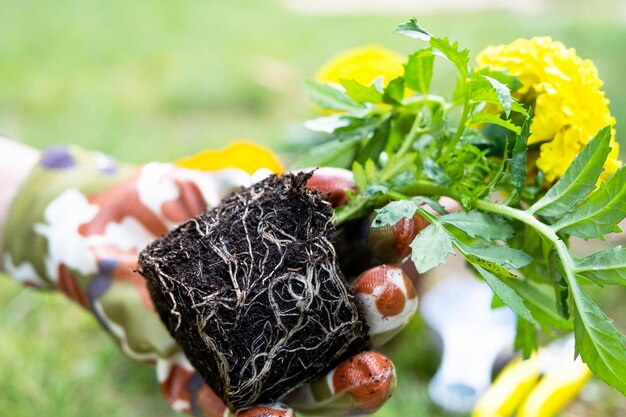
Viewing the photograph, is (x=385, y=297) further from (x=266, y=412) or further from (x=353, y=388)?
(x=266, y=412)

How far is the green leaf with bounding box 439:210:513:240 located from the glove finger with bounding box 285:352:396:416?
264 millimetres

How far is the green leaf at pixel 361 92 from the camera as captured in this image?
4.53ft

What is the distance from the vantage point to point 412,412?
6.84 feet

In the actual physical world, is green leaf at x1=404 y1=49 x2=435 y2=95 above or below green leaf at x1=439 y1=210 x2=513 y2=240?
above

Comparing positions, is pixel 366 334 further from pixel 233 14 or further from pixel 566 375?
pixel 233 14

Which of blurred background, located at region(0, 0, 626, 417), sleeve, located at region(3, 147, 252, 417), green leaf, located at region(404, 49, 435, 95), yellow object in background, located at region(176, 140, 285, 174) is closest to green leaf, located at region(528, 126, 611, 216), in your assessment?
green leaf, located at region(404, 49, 435, 95)

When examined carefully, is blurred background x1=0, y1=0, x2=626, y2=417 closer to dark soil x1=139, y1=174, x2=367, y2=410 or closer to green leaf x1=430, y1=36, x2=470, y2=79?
dark soil x1=139, y1=174, x2=367, y2=410

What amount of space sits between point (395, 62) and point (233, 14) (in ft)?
13.6

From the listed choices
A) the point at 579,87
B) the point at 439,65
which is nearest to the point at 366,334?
the point at 579,87

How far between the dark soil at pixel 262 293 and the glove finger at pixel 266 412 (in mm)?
15

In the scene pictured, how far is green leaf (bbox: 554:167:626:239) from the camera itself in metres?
1.14

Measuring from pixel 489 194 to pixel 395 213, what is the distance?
251 millimetres

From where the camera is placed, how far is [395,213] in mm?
1147

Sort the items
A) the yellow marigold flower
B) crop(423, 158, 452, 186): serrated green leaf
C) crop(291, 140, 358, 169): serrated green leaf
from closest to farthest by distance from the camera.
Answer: crop(423, 158, 452, 186): serrated green leaf → crop(291, 140, 358, 169): serrated green leaf → the yellow marigold flower
